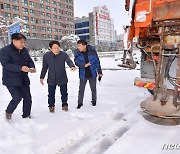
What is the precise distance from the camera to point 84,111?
4.66 metres

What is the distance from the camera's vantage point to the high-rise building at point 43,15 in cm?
5122

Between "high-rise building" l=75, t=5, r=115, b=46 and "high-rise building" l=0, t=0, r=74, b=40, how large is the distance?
12.8 metres

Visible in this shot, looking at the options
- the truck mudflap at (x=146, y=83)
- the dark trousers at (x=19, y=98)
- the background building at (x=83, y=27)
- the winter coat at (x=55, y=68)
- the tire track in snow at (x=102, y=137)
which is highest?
the background building at (x=83, y=27)

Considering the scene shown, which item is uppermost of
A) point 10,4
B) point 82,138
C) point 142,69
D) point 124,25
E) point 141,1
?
point 10,4

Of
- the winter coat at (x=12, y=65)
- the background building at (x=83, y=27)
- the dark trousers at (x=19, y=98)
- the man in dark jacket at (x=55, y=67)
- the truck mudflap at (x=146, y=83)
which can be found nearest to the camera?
the winter coat at (x=12, y=65)

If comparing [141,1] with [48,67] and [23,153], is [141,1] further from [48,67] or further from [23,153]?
[23,153]

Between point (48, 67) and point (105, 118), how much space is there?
155 centimetres

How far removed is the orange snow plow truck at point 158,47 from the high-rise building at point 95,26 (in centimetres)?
7383

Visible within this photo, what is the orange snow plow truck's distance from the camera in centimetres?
320

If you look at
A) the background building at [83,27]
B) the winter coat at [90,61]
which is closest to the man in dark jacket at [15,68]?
the winter coat at [90,61]

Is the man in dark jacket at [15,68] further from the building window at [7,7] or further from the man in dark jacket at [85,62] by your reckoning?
the building window at [7,7]

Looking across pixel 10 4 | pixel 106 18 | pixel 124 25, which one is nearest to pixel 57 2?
pixel 10 4

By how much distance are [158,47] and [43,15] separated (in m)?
58.6

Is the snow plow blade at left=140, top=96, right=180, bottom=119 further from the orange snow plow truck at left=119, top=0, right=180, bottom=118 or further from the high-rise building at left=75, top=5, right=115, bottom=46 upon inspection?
the high-rise building at left=75, top=5, right=115, bottom=46
